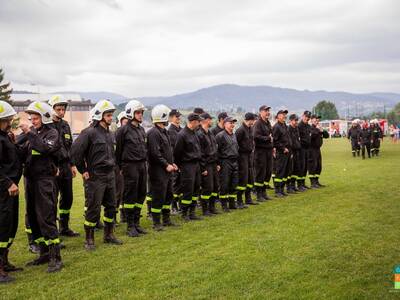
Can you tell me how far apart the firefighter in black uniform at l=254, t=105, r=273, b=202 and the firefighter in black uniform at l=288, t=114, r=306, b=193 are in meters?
1.48

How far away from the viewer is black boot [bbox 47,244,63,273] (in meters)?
Answer: 6.55

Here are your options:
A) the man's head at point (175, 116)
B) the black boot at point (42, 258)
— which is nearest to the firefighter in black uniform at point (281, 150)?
the man's head at point (175, 116)

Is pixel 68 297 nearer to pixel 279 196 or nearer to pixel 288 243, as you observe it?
pixel 288 243

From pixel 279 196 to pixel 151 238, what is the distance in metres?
5.93

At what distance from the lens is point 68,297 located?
5.41 m

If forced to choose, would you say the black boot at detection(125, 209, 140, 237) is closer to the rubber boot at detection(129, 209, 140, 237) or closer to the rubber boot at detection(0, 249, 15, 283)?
the rubber boot at detection(129, 209, 140, 237)

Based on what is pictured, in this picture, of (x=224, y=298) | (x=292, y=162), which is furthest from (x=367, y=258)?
(x=292, y=162)

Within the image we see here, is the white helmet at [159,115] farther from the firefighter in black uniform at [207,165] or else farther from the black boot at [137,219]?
the black boot at [137,219]

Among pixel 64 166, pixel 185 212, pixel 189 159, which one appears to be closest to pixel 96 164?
pixel 64 166

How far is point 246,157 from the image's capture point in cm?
1193

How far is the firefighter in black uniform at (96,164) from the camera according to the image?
766cm

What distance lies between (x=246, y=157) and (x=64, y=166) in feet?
17.1

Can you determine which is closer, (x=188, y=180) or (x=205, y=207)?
(x=188, y=180)

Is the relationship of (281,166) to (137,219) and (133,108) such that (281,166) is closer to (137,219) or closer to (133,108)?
(137,219)
